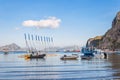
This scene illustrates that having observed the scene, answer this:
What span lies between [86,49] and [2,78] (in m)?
111

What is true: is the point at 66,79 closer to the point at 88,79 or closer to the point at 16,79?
the point at 88,79

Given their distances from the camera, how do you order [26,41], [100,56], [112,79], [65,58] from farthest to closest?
[26,41] → [100,56] → [65,58] → [112,79]

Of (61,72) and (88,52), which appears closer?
(61,72)

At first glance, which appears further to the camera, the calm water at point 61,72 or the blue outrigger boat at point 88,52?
the blue outrigger boat at point 88,52

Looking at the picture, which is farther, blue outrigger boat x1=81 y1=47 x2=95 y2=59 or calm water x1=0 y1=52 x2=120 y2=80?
blue outrigger boat x1=81 y1=47 x2=95 y2=59

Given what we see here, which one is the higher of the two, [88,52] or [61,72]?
[88,52]

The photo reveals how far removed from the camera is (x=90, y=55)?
162750 mm

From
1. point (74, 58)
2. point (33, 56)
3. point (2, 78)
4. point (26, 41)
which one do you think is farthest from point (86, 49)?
point (2, 78)

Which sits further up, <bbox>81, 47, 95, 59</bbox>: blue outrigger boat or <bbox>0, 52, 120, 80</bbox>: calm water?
<bbox>81, 47, 95, 59</bbox>: blue outrigger boat

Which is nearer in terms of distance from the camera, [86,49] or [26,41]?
[86,49]

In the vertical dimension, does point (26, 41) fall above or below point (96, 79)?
above

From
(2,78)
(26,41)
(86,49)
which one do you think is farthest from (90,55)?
(2,78)

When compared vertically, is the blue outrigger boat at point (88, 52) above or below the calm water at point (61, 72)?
above

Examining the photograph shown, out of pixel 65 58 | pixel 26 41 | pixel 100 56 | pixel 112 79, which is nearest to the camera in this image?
pixel 112 79
